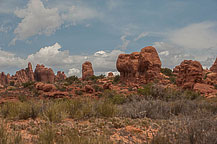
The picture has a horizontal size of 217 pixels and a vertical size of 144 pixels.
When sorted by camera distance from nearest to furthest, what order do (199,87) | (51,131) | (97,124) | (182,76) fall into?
(51,131), (97,124), (199,87), (182,76)

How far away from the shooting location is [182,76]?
20422 mm

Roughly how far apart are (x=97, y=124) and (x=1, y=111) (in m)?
4.62

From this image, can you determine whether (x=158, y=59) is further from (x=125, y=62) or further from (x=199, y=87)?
(x=199, y=87)

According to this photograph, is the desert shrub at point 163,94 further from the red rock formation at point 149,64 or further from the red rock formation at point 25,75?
the red rock formation at point 25,75

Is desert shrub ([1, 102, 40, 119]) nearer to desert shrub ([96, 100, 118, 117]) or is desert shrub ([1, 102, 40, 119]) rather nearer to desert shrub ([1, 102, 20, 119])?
desert shrub ([1, 102, 20, 119])

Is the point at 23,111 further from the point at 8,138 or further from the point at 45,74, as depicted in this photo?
the point at 45,74

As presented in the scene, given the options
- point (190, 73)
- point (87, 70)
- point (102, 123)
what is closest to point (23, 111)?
point (102, 123)

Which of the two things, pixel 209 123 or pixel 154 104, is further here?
pixel 154 104

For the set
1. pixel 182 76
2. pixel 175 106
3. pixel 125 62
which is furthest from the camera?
pixel 125 62

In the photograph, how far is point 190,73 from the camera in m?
19.2

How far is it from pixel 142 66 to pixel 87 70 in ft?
107

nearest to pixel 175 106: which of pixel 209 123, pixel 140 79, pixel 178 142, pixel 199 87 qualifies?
pixel 209 123

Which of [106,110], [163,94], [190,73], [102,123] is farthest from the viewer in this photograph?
[190,73]

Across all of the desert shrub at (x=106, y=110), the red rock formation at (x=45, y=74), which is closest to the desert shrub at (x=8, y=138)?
the desert shrub at (x=106, y=110)
